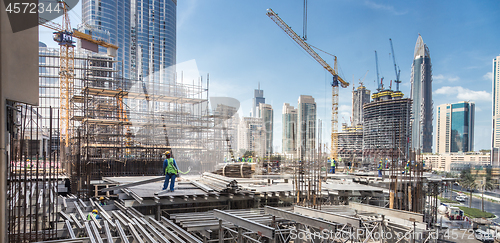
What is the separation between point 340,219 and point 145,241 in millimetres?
4239

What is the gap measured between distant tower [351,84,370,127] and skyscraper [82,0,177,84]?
95202 millimetres

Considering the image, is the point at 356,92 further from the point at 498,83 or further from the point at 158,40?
the point at 158,40

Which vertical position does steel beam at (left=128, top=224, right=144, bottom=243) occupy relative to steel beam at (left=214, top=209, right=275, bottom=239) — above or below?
below

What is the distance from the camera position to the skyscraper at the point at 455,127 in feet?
334

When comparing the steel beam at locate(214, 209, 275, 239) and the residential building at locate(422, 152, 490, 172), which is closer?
the steel beam at locate(214, 209, 275, 239)

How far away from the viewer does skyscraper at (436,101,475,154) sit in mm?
101875

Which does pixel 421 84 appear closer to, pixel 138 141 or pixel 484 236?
pixel 484 236

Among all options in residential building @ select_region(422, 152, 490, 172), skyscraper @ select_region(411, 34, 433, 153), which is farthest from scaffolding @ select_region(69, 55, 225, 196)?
skyscraper @ select_region(411, 34, 433, 153)

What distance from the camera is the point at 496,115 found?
176ft

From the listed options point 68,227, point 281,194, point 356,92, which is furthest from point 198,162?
point 356,92

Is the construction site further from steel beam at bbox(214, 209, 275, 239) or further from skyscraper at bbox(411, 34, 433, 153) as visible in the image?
skyscraper at bbox(411, 34, 433, 153)

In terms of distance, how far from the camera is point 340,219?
6254 mm

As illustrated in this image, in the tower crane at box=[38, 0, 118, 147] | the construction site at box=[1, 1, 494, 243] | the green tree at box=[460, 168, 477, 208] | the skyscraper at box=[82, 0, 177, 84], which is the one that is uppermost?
the skyscraper at box=[82, 0, 177, 84]

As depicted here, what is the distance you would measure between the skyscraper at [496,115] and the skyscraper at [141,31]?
71.4 m
